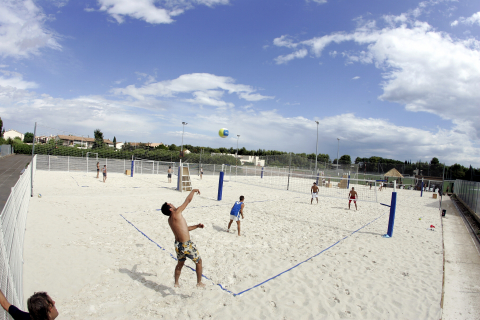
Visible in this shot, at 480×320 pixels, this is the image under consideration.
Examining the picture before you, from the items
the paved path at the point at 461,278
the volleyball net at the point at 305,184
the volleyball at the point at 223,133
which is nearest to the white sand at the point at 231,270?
the paved path at the point at 461,278

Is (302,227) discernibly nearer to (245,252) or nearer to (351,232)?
(351,232)

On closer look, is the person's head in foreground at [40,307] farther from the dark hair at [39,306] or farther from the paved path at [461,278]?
the paved path at [461,278]

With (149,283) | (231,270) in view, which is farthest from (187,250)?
(231,270)

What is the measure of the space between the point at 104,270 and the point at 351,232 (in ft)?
22.5

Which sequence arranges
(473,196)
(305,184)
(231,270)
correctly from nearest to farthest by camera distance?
(231,270) < (473,196) < (305,184)

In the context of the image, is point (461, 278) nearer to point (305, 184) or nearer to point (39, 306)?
point (39, 306)

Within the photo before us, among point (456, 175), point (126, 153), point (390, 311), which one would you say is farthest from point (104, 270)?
point (456, 175)

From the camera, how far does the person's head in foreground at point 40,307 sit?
5.79 feet

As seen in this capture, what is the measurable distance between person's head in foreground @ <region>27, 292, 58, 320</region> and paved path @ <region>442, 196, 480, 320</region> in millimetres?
4884

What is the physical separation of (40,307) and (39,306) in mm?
10

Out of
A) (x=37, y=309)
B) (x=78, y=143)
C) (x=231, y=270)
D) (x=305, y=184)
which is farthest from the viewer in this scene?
(x=78, y=143)

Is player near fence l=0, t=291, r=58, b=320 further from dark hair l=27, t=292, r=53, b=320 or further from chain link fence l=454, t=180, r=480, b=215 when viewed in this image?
chain link fence l=454, t=180, r=480, b=215

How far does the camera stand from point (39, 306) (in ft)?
5.84

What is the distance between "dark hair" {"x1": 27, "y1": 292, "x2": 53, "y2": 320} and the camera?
5.79 feet
